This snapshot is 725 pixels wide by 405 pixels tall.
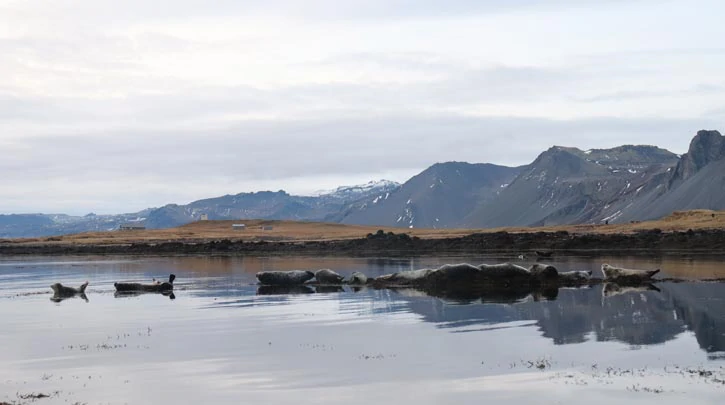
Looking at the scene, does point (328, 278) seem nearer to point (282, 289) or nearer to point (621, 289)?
point (282, 289)

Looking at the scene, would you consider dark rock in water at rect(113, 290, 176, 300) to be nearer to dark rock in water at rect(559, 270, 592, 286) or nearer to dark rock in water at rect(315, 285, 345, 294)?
dark rock in water at rect(315, 285, 345, 294)

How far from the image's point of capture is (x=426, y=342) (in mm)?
24203

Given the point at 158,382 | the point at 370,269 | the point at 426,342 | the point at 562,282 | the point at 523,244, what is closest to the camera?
the point at 158,382

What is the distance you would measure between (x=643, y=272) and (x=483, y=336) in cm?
2018

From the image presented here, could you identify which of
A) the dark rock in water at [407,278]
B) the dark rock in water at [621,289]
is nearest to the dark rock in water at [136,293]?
the dark rock in water at [407,278]

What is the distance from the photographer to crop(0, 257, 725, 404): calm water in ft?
58.9

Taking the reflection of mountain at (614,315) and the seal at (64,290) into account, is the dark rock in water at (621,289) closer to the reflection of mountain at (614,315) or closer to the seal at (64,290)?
the reflection of mountain at (614,315)

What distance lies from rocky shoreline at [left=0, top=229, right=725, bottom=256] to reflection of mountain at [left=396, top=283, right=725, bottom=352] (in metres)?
38.5

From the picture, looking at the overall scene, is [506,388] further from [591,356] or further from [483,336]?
[483,336]

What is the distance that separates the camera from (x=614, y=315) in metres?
29.0

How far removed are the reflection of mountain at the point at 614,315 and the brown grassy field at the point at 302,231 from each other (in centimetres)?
6593

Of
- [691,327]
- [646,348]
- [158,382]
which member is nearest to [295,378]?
[158,382]

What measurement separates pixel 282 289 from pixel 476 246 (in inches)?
1963

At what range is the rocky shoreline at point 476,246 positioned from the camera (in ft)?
258
